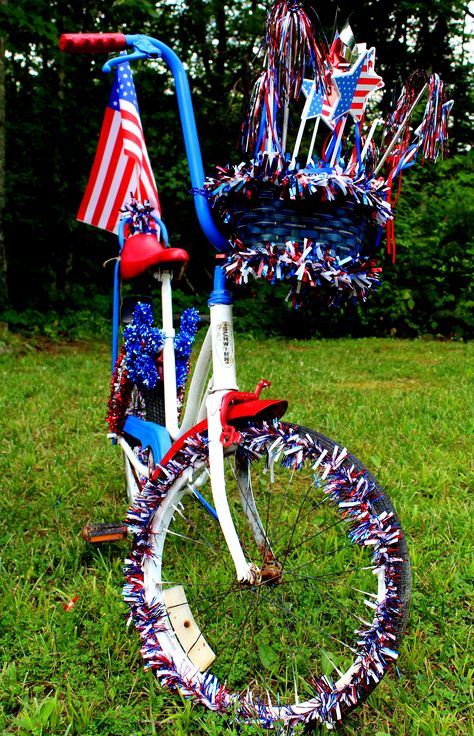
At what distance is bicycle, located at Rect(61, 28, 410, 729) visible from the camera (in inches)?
54.6

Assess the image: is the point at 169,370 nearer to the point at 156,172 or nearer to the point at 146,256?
the point at 146,256

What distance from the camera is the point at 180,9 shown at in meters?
10.6

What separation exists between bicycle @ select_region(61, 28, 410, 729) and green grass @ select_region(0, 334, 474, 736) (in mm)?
132

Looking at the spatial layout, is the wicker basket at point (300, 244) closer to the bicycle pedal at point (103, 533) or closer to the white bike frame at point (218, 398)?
the white bike frame at point (218, 398)

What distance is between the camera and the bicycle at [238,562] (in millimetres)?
1388

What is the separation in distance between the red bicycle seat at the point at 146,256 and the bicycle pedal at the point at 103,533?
2.81 ft

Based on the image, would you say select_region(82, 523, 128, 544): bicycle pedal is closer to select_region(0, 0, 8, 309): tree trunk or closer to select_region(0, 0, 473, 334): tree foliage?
select_region(0, 0, 8, 309): tree trunk

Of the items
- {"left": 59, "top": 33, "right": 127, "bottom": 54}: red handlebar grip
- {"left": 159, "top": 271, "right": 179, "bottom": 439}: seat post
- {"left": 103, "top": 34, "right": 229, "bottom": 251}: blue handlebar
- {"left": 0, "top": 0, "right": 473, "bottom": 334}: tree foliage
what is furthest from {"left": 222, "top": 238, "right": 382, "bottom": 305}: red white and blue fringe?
{"left": 0, "top": 0, "right": 473, "bottom": 334}: tree foliage

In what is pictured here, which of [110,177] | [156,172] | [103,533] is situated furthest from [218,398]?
[156,172]

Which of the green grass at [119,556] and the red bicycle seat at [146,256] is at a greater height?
the red bicycle seat at [146,256]

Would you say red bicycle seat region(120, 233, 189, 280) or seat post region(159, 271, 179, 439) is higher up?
red bicycle seat region(120, 233, 189, 280)

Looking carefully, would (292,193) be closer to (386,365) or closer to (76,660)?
(76,660)

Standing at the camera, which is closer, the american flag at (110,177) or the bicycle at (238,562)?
the bicycle at (238,562)

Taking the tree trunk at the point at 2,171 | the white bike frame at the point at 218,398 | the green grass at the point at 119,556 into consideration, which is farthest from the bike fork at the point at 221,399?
the tree trunk at the point at 2,171
